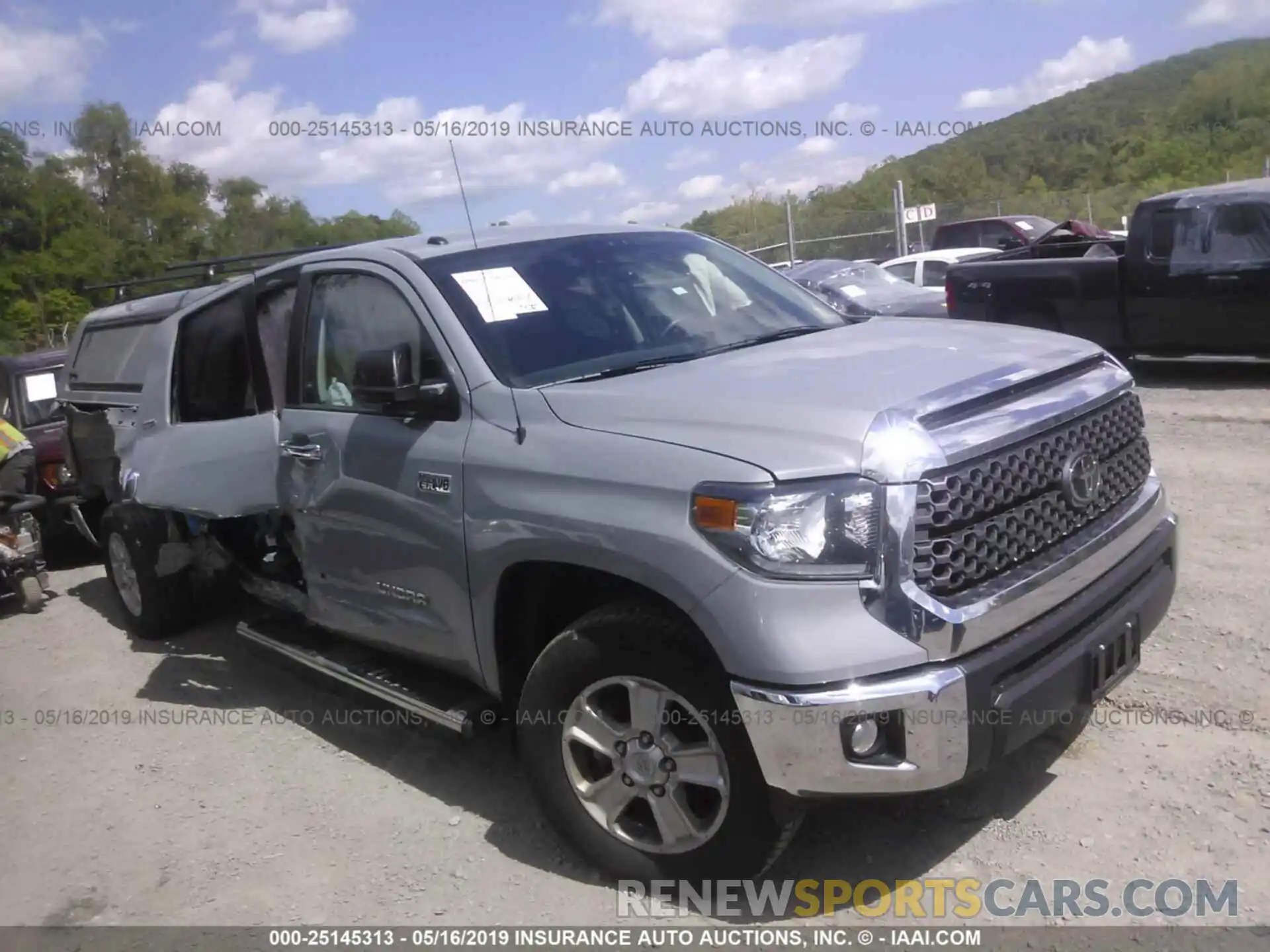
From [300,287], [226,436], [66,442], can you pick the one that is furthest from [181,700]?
[66,442]

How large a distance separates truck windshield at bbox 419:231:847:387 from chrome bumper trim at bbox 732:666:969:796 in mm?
1390

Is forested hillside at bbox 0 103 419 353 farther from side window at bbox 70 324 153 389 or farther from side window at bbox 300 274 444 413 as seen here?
side window at bbox 300 274 444 413

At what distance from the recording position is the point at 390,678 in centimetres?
446

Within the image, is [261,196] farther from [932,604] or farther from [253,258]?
[932,604]

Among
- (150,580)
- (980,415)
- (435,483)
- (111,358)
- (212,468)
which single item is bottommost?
(150,580)

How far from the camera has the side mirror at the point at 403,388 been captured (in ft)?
12.5

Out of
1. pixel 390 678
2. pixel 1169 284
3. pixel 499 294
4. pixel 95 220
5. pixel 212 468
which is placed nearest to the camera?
pixel 499 294

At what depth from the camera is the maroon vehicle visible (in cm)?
899

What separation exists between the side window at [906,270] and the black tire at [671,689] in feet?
52.7

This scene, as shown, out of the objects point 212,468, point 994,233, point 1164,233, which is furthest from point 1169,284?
point 994,233

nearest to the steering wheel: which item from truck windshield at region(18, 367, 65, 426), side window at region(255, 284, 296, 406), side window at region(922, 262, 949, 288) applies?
side window at region(255, 284, 296, 406)

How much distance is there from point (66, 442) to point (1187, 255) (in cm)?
942

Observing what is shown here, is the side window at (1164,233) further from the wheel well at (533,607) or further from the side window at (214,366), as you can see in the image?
the wheel well at (533,607)

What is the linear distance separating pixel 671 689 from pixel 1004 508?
3.45 feet
